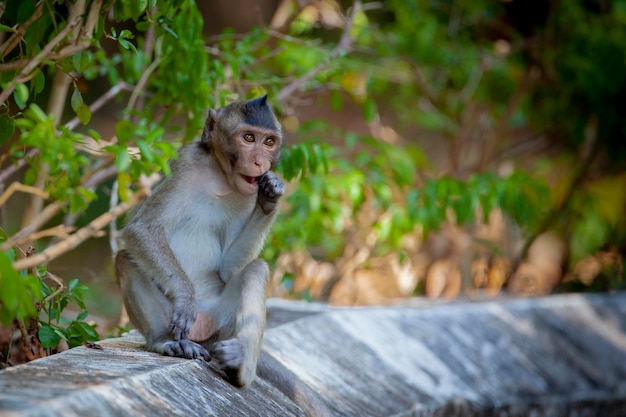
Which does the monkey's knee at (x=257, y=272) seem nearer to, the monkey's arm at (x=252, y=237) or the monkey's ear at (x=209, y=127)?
the monkey's arm at (x=252, y=237)

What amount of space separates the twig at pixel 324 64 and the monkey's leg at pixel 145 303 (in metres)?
2.70

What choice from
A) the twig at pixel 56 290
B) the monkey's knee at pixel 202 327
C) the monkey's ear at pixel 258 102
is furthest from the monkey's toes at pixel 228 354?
the monkey's ear at pixel 258 102

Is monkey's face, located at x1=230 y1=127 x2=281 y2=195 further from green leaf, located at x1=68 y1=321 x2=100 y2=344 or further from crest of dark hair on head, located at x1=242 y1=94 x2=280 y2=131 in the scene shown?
green leaf, located at x1=68 y1=321 x2=100 y2=344

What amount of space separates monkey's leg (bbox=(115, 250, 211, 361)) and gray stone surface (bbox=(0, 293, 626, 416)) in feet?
0.42

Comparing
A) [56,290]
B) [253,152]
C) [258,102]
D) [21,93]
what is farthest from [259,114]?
[56,290]

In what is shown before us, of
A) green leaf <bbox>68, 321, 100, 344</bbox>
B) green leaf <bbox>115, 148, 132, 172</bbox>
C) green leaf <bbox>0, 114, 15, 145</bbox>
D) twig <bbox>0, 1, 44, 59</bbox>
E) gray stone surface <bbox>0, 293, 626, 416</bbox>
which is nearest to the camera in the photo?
gray stone surface <bbox>0, 293, 626, 416</bbox>

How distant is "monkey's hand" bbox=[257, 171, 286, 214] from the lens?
212 inches

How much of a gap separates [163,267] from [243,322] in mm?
536

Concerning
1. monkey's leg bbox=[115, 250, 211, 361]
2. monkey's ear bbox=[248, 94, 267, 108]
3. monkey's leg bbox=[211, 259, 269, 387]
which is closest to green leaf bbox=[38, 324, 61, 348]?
monkey's leg bbox=[115, 250, 211, 361]

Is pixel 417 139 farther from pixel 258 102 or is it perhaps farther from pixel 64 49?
pixel 64 49

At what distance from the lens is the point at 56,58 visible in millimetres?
4930

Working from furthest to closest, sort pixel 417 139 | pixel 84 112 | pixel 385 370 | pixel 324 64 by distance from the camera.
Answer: pixel 417 139
pixel 324 64
pixel 385 370
pixel 84 112

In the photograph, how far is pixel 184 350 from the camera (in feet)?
16.2

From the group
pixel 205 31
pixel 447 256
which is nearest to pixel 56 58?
pixel 447 256
